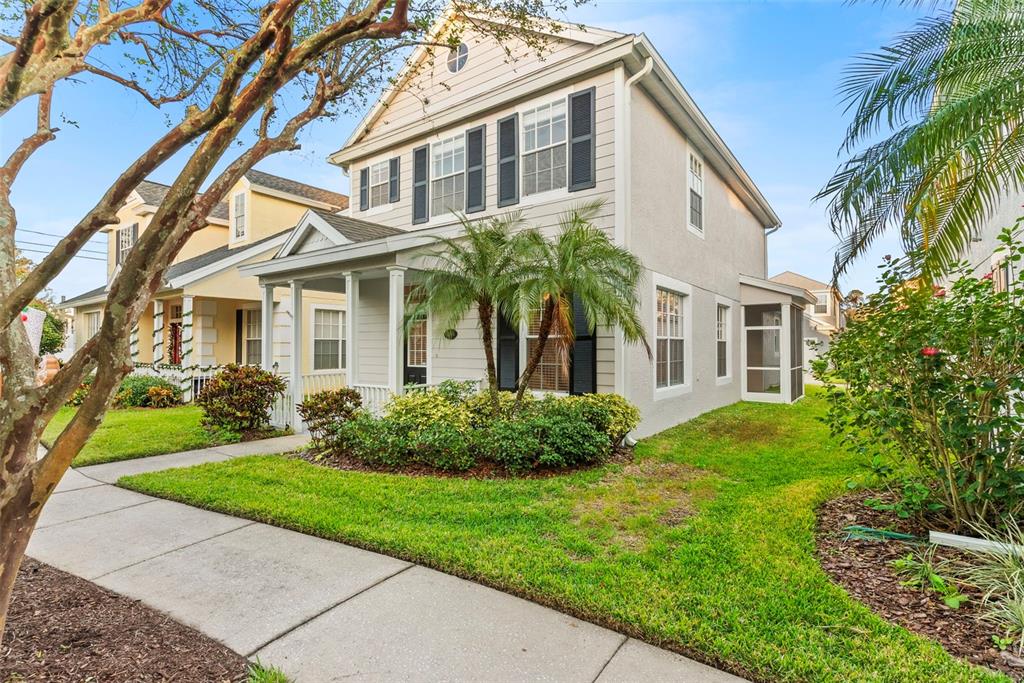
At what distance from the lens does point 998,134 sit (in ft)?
15.2

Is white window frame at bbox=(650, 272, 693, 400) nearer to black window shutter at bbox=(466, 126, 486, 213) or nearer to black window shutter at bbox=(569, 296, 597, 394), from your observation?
black window shutter at bbox=(569, 296, 597, 394)

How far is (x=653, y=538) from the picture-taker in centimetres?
424

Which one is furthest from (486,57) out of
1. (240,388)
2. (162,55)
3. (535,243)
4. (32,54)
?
(32,54)

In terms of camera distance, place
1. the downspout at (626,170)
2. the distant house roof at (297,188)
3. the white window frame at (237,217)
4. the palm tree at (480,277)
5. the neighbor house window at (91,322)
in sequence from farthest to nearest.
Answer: the neighbor house window at (91,322), the distant house roof at (297,188), the white window frame at (237,217), the downspout at (626,170), the palm tree at (480,277)

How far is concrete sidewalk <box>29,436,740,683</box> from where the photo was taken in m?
2.55

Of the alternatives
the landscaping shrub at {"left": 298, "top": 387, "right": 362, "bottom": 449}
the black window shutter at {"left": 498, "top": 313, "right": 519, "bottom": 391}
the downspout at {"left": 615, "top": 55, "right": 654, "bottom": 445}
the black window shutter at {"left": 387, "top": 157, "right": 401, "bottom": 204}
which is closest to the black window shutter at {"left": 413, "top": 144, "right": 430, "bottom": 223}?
the black window shutter at {"left": 387, "top": 157, "right": 401, "bottom": 204}

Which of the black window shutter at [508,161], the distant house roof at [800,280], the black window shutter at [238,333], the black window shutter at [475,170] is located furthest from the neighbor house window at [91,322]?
the distant house roof at [800,280]

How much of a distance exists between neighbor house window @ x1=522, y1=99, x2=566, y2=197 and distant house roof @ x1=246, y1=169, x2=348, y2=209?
8.65m

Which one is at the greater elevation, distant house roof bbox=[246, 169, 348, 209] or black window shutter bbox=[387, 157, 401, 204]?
distant house roof bbox=[246, 169, 348, 209]

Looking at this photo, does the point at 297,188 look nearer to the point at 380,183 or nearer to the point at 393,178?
the point at 380,183

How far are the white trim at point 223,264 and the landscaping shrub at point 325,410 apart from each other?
20.2 ft

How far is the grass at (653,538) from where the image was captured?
2.66m

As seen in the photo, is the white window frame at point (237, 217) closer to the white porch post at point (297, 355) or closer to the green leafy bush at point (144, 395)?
the green leafy bush at point (144, 395)

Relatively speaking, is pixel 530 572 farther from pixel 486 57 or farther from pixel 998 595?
pixel 486 57
